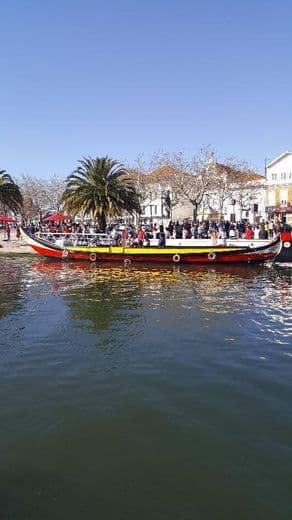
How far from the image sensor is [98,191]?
4038cm

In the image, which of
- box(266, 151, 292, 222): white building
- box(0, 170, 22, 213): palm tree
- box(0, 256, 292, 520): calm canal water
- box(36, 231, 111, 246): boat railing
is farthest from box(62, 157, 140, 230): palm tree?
box(266, 151, 292, 222): white building

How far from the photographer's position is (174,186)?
5909 centimetres

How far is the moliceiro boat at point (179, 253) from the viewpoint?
31.3 m

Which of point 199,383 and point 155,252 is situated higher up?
point 155,252

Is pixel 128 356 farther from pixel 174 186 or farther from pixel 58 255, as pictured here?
pixel 174 186

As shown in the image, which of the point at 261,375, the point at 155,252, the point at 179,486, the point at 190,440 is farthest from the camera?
the point at 155,252

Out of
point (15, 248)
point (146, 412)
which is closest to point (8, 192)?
point (15, 248)

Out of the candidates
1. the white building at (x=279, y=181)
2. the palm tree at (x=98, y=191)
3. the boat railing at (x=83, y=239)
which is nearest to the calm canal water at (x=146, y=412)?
the boat railing at (x=83, y=239)

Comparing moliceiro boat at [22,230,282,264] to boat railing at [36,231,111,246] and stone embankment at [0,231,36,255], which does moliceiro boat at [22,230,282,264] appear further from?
stone embankment at [0,231,36,255]

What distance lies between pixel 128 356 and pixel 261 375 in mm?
3424

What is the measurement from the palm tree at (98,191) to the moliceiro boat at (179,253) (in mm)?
6350

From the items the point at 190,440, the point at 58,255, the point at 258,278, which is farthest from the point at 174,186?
the point at 190,440

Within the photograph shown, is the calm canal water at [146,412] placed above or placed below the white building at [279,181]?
below

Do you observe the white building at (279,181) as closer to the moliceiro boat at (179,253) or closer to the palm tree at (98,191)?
the palm tree at (98,191)
